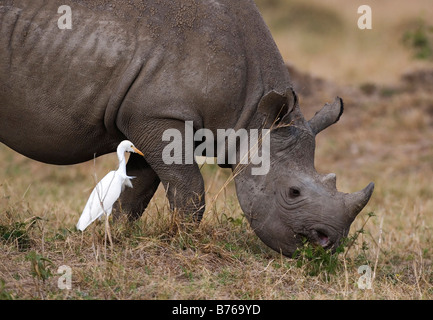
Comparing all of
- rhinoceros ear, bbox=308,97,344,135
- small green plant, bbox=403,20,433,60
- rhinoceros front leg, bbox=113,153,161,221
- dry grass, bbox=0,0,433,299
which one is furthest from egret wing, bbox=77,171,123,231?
small green plant, bbox=403,20,433,60

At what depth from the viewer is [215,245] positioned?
582 centimetres

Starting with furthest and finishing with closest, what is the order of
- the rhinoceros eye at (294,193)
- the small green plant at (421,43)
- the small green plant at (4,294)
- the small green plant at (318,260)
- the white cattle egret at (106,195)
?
1. the small green plant at (421,43)
2. the rhinoceros eye at (294,193)
3. the white cattle egret at (106,195)
4. the small green plant at (318,260)
5. the small green plant at (4,294)

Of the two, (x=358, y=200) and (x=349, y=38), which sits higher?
(x=349, y=38)

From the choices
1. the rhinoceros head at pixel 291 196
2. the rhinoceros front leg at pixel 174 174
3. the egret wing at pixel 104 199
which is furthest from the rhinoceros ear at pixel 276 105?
the egret wing at pixel 104 199

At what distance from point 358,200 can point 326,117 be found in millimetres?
971

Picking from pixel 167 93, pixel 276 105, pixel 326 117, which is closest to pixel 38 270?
pixel 167 93

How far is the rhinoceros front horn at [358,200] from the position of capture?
5828mm

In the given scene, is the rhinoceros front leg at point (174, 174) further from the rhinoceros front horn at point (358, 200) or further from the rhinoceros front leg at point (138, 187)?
the rhinoceros front horn at point (358, 200)

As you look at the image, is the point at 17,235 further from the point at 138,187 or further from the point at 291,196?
the point at 291,196

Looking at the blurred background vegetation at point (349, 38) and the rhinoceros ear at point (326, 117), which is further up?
the blurred background vegetation at point (349, 38)

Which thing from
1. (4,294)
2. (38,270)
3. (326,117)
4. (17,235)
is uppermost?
(326,117)

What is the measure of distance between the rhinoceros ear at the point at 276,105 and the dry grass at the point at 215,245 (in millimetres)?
937
